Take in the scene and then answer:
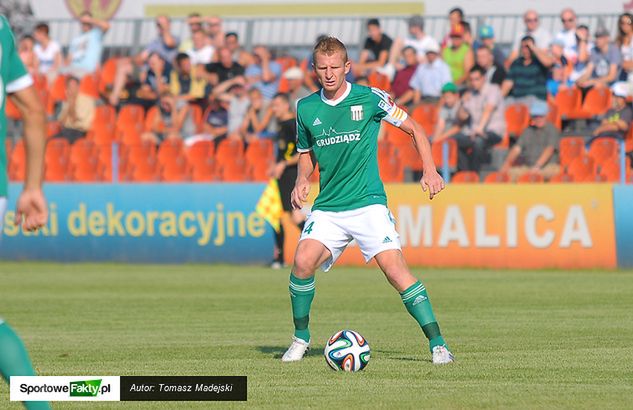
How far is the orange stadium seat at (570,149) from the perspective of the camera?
20.7m

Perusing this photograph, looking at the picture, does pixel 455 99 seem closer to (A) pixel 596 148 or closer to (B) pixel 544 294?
(A) pixel 596 148

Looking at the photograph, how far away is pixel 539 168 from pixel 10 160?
351 inches

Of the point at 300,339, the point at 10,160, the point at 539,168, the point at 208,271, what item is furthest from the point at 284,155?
the point at 300,339

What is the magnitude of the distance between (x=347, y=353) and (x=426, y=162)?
1400 mm

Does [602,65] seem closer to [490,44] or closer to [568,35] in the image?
[568,35]

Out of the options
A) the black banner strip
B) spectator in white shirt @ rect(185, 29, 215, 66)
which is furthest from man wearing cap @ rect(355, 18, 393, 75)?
the black banner strip

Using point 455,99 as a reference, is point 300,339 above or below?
below

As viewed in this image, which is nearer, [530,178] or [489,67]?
[530,178]

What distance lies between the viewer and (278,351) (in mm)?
11312

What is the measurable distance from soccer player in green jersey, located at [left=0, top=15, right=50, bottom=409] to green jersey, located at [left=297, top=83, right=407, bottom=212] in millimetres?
4015

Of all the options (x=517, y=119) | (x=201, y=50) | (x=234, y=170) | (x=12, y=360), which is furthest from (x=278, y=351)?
(x=201, y=50)

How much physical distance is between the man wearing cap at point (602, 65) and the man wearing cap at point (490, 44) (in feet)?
4.86

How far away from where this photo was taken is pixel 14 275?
2088cm

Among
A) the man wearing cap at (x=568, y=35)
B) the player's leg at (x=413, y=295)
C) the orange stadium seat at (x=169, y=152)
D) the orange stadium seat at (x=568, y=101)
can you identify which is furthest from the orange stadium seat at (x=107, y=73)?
the player's leg at (x=413, y=295)
